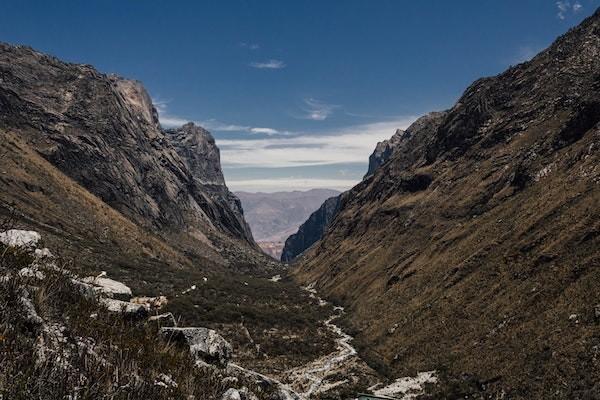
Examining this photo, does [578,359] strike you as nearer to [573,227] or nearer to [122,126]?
[573,227]

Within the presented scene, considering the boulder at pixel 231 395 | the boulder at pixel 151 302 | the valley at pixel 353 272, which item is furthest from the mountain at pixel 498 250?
the boulder at pixel 231 395

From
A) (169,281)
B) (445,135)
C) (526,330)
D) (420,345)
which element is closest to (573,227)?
(526,330)

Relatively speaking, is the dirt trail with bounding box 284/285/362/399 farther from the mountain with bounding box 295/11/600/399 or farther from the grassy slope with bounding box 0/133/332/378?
the mountain with bounding box 295/11/600/399

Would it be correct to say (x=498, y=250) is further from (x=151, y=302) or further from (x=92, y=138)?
(x=92, y=138)

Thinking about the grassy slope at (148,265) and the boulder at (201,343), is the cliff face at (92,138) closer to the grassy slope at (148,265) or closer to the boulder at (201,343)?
the grassy slope at (148,265)

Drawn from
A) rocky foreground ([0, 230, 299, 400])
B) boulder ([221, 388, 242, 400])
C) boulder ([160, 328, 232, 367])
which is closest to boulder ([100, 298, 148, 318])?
rocky foreground ([0, 230, 299, 400])
